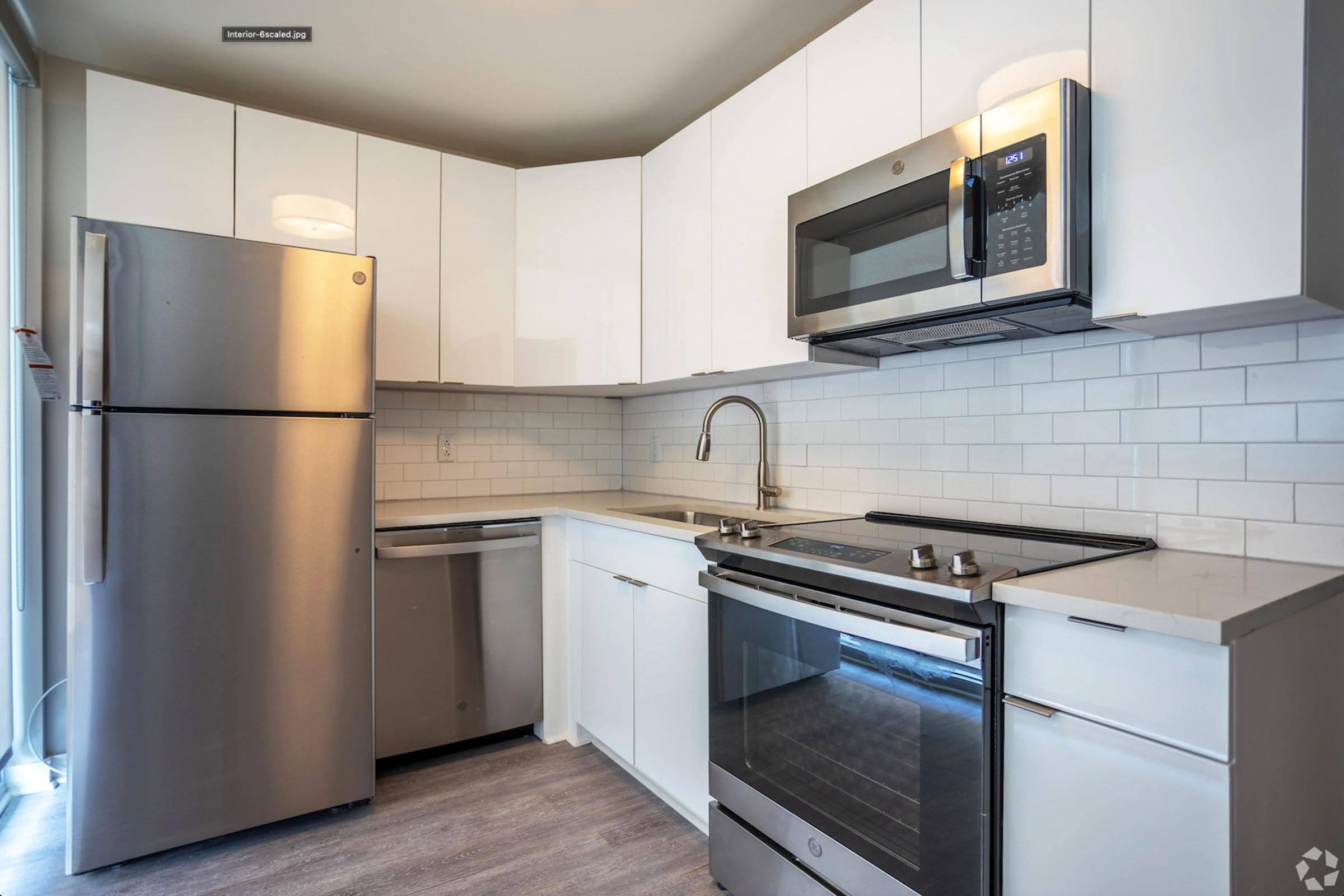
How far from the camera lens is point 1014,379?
1.71m

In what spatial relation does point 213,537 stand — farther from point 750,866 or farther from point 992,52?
point 992,52

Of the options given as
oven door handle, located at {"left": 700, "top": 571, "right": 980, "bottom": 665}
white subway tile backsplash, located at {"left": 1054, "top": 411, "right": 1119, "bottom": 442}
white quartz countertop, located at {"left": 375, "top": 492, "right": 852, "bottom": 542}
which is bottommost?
oven door handle, located at {"left": 700, "top": 571, "right": 980, "bottom": 665}

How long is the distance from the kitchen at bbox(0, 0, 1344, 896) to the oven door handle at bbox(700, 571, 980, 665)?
0.01 meters

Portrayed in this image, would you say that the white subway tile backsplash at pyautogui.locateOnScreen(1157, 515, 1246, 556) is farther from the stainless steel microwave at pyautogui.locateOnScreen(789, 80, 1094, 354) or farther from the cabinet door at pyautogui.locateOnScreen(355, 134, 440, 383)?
the cabinet door at pyautogui.locateOnScreen(355, 134, 440, 383)

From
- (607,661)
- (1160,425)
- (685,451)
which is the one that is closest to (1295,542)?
(1160,425)

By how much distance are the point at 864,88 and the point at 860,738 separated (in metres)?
1.56

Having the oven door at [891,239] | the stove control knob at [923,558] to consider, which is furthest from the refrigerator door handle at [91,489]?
the stove control knob at [923,558]

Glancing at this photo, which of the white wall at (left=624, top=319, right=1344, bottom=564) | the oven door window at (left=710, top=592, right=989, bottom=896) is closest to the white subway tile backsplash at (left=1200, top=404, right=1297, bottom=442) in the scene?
the white wall at (left=624, top=319, right=1344, bottom=564)

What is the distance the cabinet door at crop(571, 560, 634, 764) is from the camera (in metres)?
2.22

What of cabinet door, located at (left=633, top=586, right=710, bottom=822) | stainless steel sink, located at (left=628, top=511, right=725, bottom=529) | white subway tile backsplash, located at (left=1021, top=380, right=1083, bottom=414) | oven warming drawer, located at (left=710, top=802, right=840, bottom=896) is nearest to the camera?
oven warming drawer, located at (left=710, top=802, right=840, bottom=896)

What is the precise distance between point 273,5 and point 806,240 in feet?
5.66

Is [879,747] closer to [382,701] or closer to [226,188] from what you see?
[382,701]

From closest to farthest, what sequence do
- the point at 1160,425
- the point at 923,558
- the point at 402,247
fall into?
1. the point at 923,558
2. the point at 1160,425
3. the point at 402,247

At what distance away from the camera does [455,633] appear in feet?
7.89
